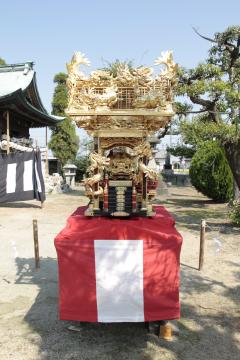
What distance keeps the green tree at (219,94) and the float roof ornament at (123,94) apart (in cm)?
778

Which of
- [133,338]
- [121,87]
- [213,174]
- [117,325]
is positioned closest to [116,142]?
[121,87]

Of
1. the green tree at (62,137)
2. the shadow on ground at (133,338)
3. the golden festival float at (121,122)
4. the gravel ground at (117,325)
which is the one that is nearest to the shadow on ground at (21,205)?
the gravel ground at (117,325)

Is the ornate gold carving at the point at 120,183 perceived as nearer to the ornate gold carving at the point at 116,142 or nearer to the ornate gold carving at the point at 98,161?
the ornate gold carving at the point at 98,161

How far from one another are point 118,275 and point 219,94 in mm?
10173

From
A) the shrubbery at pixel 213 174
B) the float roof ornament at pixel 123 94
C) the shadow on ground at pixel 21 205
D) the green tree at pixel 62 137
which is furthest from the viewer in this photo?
the green tree at pixel 62 137

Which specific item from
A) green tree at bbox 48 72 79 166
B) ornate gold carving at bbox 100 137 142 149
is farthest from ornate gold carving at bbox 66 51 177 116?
green tree at bbox 48 72 79 166

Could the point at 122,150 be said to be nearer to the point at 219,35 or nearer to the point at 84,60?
the point at 84,60

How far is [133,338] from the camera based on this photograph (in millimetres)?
4699

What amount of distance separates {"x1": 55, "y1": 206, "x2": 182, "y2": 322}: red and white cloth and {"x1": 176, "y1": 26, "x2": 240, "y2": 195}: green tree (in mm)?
8806

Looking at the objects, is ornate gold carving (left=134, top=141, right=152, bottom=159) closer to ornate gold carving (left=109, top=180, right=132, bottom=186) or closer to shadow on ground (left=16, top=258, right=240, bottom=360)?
ornate gold carving (left=109, top=180, right=132, bottom=186)

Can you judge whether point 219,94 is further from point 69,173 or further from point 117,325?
point 69,173

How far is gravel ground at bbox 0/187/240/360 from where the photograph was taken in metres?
4.39

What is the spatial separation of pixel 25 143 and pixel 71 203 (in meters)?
8.23

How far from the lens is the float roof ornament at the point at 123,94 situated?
16.8 feet
